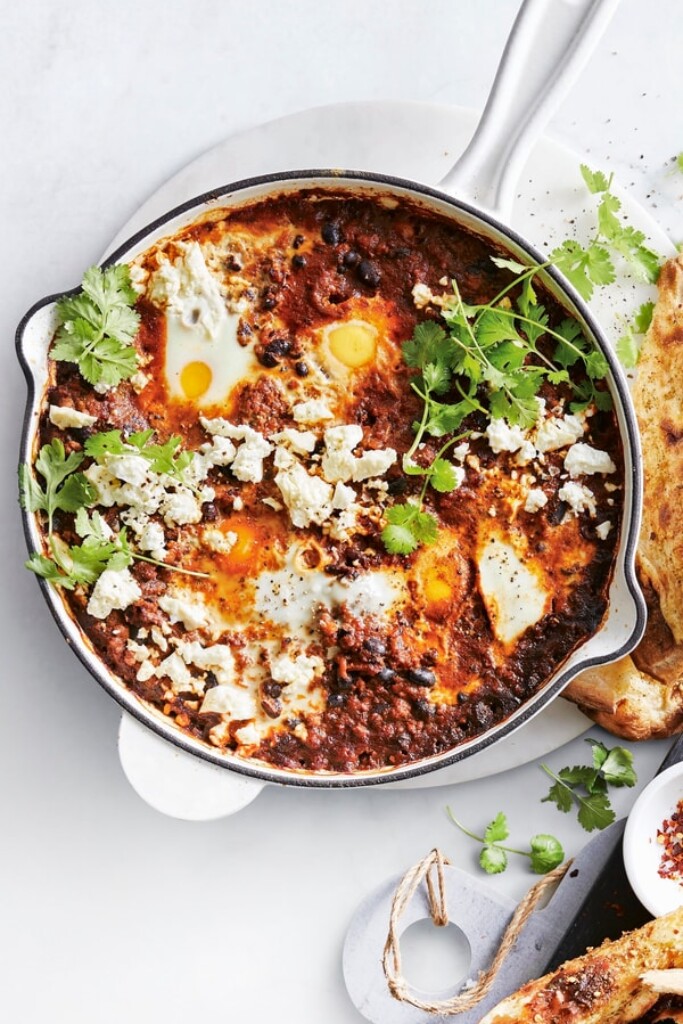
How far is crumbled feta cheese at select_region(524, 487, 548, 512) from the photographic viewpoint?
3186mm

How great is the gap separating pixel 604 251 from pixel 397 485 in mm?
952

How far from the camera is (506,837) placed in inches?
141

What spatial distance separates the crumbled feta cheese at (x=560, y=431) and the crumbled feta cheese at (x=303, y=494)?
66 centimetres

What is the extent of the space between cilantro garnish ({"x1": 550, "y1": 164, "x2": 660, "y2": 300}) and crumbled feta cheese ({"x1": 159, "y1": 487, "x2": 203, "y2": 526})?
1.30 metres

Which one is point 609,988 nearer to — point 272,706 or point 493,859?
point 493,859

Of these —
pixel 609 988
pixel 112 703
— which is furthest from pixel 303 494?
pixel 609 988

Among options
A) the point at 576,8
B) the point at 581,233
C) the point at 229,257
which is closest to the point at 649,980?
the point at 581,233

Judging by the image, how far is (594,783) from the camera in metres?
3.55

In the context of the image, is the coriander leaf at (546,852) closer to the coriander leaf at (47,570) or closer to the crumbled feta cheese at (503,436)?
the crumbled feta cheese at (503,436)

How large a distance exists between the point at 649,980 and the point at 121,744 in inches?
67.0

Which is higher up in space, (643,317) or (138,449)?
(643,317)

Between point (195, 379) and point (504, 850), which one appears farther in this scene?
point (504, 850)

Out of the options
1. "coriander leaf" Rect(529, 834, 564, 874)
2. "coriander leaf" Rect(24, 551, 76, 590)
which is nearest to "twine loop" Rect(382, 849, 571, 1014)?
"coriander leaf" Rect(529, 834, 564, 874)

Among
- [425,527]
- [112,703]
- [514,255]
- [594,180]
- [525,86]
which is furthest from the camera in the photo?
[112,703]
